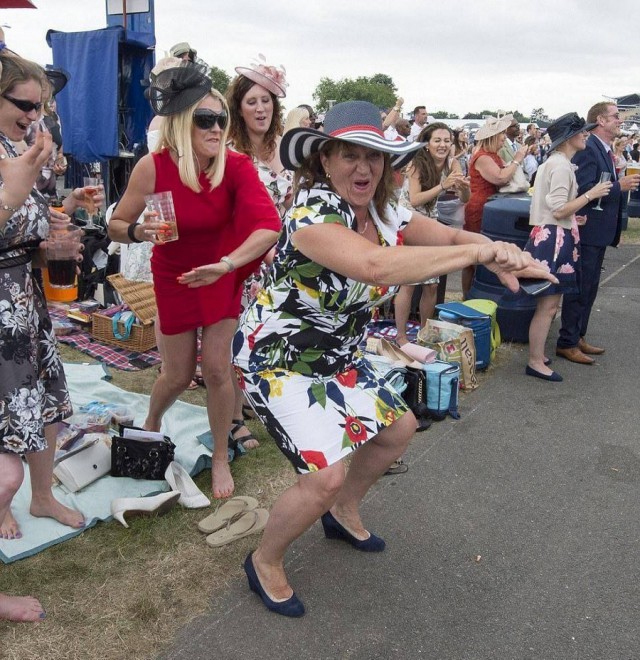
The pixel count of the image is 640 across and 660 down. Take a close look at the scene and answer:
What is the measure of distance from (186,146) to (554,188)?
10.4ft

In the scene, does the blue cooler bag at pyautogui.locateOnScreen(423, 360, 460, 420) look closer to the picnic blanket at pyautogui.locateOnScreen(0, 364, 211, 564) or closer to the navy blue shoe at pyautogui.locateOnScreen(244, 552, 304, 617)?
the picnic blanket at pyautogui.locateOnScreen(0, 364, 211, 564)

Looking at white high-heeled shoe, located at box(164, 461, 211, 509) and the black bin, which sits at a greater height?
the black bin

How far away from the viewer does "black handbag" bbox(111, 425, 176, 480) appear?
11.3ft

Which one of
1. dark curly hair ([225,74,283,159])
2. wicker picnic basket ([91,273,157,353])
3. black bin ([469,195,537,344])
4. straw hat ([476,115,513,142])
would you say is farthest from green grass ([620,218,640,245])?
dark curly hair ([225,74,283,159])

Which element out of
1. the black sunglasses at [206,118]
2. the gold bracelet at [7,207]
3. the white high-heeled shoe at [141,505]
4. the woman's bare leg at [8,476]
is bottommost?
the white high-heeled shoe at [141,505]

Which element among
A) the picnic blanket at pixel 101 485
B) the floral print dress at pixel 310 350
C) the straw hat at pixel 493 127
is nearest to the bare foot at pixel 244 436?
the picnic blanket at pixel 101 485

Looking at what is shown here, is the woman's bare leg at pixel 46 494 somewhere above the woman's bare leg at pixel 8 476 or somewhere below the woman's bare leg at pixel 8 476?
below

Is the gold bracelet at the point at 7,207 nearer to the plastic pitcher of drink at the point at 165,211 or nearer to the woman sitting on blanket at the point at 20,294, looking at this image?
the woman sitting on blanket at the point at 20,294

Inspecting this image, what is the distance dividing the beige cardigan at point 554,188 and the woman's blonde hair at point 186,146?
9.76ft

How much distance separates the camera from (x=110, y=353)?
5504 mm

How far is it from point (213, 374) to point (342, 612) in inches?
51.3

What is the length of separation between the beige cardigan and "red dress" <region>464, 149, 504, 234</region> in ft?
5.98

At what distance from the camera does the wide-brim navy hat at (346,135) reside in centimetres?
229

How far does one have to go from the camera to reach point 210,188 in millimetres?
3146
